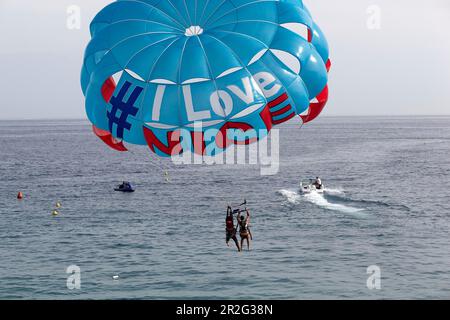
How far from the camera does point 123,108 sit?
82.9 feet

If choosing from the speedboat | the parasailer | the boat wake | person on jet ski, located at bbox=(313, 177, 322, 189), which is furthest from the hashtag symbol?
the speedboat

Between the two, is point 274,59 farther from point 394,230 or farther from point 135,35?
point 394,230

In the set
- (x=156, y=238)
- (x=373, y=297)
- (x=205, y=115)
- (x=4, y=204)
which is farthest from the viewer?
(x=4, y=204)

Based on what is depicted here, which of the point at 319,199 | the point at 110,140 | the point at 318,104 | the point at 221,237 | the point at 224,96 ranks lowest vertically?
the point at 221,237

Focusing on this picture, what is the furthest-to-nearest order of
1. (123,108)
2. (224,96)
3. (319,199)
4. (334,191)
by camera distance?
1. (334,191)
2. (319,199)
3. (123,108)
4. (224,96)

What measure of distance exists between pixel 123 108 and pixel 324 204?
4786 centimetres

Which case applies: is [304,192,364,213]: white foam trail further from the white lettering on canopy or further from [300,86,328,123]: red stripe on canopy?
the white lettering on canopy

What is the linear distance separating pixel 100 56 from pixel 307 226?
119ft

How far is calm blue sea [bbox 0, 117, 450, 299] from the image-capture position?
4384 cm

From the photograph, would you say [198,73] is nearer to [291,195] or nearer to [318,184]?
[318,184]

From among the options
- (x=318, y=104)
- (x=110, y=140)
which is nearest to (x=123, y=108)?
(x=110, y=140)

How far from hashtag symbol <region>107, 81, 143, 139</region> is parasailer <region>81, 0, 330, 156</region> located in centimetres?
4

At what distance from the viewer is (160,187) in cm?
8750

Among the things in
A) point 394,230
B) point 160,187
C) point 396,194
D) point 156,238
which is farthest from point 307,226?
point 160,187
